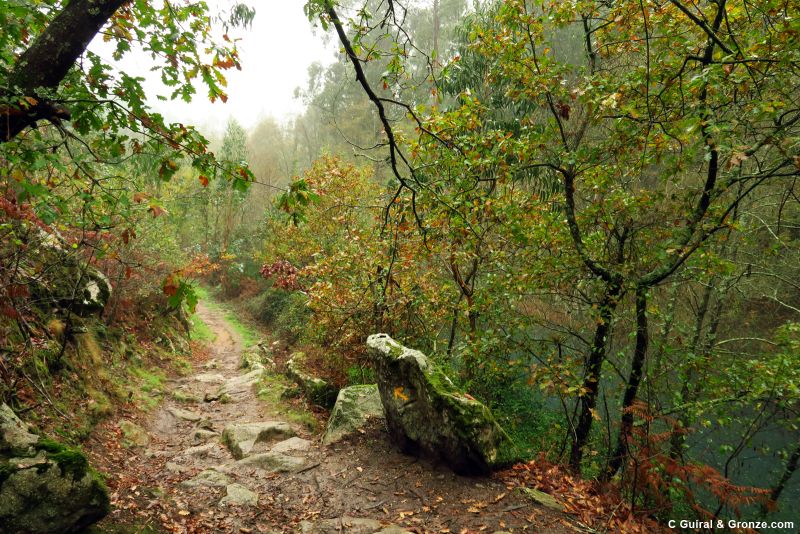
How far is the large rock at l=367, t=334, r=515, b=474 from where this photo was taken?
16.0ft

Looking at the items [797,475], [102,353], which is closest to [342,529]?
[102,353]

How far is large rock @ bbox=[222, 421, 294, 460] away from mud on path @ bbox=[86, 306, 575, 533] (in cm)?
2

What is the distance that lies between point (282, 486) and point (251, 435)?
1539 mm

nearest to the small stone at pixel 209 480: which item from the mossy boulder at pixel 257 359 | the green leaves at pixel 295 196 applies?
the green leaves at pixel 295 196

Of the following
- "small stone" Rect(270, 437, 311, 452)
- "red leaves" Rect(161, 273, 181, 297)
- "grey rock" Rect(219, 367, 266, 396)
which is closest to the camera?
"red leaves" Rect(161, 273, 181, 297)

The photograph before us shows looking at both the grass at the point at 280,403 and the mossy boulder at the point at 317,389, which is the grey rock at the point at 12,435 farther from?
the mossy boulder at the point at 317,389

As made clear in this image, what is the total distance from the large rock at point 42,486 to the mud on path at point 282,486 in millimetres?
319

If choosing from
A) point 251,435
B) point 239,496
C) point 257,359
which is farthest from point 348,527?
point 257,359

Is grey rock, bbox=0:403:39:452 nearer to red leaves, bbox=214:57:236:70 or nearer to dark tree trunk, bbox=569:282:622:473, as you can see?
red leaves, bbox=214:57:236:70

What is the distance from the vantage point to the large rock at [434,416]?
489 centimetres

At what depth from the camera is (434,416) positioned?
512 centimetres

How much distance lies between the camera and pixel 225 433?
6.51 m

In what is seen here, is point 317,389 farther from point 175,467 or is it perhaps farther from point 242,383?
point 175,467

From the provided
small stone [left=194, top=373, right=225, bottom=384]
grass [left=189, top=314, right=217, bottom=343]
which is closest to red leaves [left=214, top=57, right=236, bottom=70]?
small stone [left=194, top=373, right=225, bottom=384]
